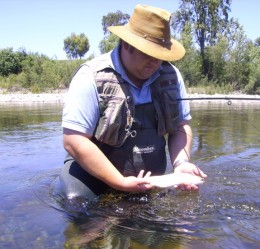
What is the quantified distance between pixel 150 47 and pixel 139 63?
217 millimetres

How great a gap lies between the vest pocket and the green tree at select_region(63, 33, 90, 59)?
58517 mm

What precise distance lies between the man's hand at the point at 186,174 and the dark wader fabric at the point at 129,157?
0.29 metres

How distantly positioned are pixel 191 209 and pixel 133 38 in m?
1.51

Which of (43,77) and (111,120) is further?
(43,77)

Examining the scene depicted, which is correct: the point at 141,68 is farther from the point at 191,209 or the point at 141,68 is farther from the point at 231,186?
the point at 231,186

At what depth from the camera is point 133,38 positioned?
9.84ft

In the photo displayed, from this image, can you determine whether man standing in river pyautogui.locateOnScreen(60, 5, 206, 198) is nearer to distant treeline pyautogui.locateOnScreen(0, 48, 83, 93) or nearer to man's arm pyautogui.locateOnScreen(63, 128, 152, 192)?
man's arm pyautogui.locateOnScreen(63, 128, 152, 192)

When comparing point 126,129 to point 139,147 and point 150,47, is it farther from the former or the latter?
point 150,47

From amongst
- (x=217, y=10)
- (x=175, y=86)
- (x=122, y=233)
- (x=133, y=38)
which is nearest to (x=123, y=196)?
(x=122, y=233)

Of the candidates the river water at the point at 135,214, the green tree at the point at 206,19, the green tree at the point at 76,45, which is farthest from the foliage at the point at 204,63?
the river water at the point at 135,214

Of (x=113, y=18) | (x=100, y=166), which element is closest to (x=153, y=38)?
(x=100, y=166)

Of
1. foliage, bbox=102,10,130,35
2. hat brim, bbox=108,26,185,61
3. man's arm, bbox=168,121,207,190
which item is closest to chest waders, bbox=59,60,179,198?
man's arm, bbox=168,121,207,190

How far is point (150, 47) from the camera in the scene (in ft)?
9.63

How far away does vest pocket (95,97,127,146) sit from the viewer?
3.20 metres
